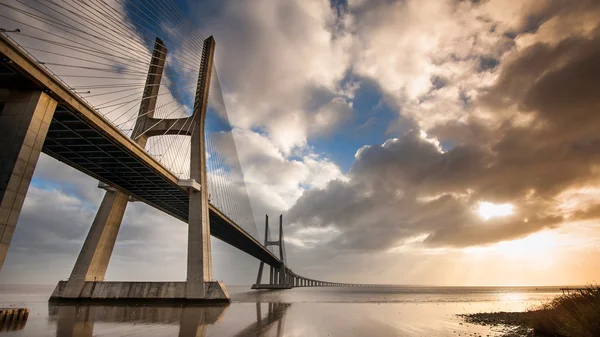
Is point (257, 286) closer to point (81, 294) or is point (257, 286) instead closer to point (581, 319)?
point (81, 294)

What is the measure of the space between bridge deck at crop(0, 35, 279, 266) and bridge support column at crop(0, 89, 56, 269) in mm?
787

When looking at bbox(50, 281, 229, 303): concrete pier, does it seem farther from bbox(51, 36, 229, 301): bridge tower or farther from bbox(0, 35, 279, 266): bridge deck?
bbox(0, 35, 279, 266): bridge deck

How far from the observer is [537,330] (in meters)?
18.3

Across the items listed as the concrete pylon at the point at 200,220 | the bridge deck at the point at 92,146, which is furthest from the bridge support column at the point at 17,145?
the concrete pylon at the point at 200,220

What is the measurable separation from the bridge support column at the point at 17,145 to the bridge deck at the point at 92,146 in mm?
787

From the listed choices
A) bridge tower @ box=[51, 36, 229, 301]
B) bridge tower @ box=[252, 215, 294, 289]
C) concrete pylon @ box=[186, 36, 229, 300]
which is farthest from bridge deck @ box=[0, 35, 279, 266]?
bridge tower @ box=[252, 215, 294, 289]

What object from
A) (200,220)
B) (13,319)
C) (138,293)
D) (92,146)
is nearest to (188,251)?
(200,220)

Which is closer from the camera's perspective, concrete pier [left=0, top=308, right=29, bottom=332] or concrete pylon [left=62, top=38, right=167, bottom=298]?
concrete pier [left=0, top=308, right=29, bottom=332]

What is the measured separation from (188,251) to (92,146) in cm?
1354

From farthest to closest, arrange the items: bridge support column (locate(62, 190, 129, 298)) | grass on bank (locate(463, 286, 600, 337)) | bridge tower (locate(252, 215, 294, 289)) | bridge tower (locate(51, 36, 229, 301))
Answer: bridge tower (locate(252, 215, 294, 289)), bridge support column (locate(62, 190, 129, 298)), bridge tower (locate(51, 36, 229, 301)), grass on bank (locate(463, 286, 600, 337))

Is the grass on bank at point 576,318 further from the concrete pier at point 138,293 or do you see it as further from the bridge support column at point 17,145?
the concrete pier at point 138,293

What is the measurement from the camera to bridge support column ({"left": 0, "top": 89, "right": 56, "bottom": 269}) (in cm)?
1581

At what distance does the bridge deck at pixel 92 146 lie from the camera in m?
16.8

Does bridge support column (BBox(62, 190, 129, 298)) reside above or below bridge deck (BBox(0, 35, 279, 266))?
below
